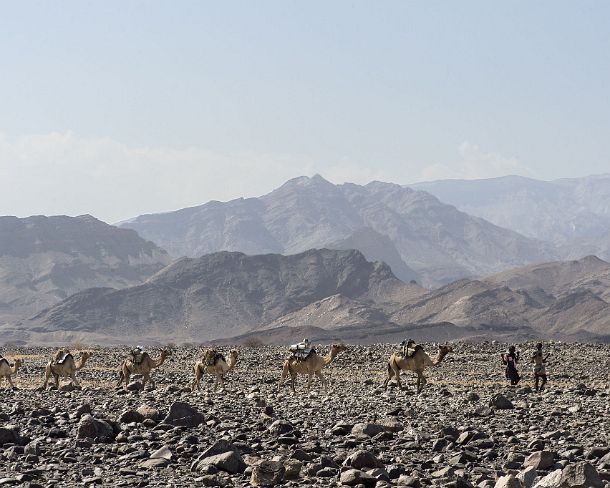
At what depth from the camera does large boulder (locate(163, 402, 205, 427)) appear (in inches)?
619

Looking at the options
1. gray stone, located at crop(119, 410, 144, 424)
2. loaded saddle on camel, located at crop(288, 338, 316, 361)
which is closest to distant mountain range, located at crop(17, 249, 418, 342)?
loaded saddle on camel, located at crop(288, 338, 316, 361)

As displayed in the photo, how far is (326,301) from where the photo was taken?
5428 inches

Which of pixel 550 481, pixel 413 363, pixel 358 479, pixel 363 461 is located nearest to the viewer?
pixel 550 481

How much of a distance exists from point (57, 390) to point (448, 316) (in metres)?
108

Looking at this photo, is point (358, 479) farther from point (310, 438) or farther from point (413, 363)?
point (413, 363)

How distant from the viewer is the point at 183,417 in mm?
15844

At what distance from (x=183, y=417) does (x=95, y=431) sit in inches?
61.8

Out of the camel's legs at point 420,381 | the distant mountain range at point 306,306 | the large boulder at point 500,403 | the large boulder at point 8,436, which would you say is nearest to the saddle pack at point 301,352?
the camel's legs at point 420,381

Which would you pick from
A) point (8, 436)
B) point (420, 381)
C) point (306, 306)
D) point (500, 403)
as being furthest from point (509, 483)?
point (306, 306)

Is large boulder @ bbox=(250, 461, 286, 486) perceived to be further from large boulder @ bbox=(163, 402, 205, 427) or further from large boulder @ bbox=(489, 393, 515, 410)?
large boulder @ bbox=(489, 393, 515, 410)

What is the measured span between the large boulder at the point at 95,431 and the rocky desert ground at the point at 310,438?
19 mm

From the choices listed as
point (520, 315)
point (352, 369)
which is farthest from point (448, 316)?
point (352, 369)

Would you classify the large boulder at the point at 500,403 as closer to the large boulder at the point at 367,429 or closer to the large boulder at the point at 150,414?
the large boulder at the point at 367,429

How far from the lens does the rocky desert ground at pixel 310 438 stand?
11836mm
